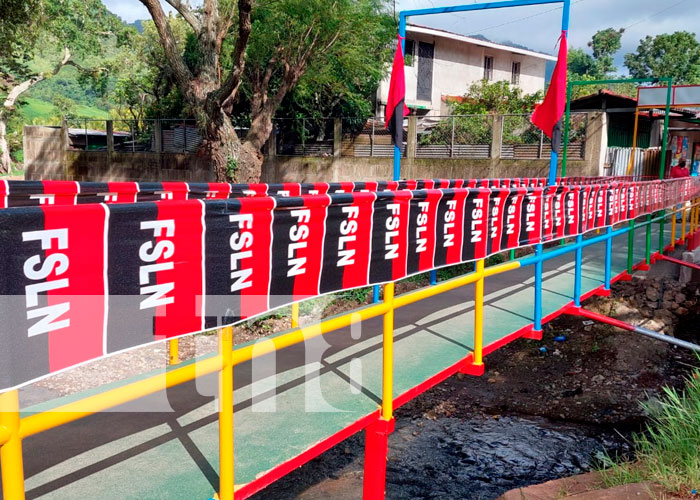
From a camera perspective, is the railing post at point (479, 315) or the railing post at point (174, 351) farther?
the railing post at point (479, 315)

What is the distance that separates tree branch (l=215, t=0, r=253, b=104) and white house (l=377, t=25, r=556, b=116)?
11.8 metres

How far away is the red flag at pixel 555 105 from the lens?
6.77 meters

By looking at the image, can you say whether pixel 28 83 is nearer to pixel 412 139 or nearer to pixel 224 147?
pixel 224 147

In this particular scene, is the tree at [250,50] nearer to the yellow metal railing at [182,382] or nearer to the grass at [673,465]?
the yellow metal railing at [182,382]

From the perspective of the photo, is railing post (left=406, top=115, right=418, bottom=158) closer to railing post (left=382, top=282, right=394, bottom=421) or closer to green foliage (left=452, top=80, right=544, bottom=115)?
green foliage (left=452, top=80, right=544, bottom=115)

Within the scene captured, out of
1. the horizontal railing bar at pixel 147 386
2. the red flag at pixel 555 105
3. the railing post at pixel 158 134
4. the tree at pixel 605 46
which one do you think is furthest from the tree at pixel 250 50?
the tree at pixel 605 46

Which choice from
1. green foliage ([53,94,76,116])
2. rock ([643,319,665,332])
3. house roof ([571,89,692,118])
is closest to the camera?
rock ([643,319,665,332])

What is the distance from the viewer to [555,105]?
686 cm

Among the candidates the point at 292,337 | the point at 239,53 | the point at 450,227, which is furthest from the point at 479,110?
the point at 292,337

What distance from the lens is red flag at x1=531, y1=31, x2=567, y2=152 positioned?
6.77m

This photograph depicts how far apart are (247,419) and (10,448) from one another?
2035 mm

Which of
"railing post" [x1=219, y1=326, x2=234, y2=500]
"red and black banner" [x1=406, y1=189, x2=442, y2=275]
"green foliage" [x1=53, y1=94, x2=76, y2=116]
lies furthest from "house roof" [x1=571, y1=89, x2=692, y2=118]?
"green foliage" [x1=53, y1=94, x2=76, y2=116]

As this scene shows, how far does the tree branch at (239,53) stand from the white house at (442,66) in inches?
465

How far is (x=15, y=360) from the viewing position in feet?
6.53
